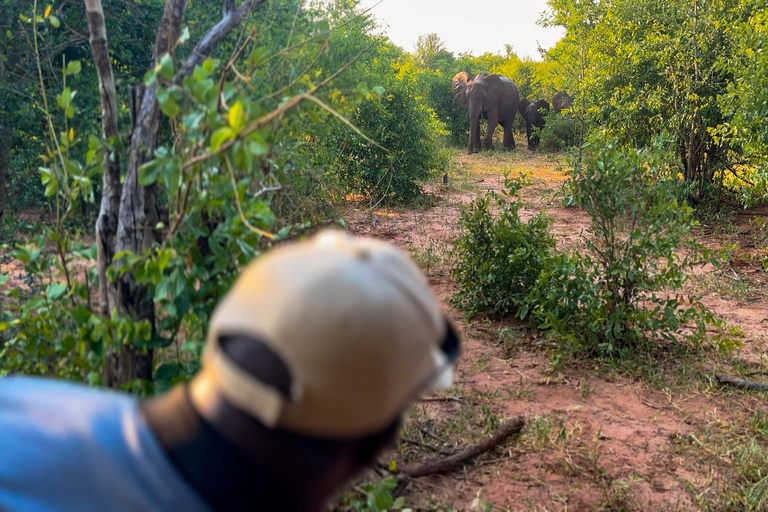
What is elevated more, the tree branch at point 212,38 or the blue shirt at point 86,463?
the tree branch at point 212,38

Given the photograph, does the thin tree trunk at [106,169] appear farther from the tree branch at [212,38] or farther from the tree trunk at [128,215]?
the tree branch at [212,38]

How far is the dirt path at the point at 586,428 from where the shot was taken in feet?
9.52

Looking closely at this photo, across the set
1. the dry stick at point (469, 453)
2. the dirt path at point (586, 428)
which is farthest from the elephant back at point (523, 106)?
the dry stick at point (469, 453)

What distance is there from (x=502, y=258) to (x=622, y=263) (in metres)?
1.00

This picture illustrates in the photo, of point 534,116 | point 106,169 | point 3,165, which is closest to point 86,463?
point 106,169

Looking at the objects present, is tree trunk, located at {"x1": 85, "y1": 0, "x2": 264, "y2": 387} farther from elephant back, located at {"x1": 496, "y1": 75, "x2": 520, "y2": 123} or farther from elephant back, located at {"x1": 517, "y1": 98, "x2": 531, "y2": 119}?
elephant back, located at {"x1": 517, "y1": 98, "x2": 531, "y2": 119}

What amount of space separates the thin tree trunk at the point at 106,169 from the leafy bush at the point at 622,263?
3123 mm

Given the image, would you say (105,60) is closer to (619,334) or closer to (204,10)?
(204,10)

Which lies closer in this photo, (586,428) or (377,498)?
(377,498)

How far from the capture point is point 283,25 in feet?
13.8

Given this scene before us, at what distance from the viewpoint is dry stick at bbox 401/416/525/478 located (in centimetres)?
293

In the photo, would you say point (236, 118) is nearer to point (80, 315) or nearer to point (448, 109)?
point (80, 315)

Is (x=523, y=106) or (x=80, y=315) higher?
(x=523, y=106)

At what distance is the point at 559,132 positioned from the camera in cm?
1847
